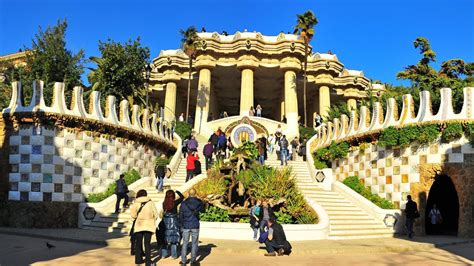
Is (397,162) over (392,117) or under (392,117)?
under

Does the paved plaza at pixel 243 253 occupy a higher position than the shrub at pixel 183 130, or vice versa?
the shrub at pixel 183 130

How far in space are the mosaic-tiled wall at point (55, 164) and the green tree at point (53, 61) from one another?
848cm

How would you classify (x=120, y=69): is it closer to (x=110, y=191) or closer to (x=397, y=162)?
(x=110, y=191)

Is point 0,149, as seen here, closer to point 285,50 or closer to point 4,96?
point 4,96

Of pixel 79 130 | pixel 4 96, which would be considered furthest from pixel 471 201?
pixel 4 96

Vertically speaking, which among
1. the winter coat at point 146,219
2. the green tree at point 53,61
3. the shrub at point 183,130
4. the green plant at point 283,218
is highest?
the green tree at point 53,61

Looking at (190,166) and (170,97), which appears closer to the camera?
(190,166)

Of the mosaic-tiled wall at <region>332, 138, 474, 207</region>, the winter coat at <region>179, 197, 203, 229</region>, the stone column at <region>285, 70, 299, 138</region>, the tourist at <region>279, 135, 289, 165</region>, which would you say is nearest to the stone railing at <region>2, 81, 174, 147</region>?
the tourist at <region>279, 135, 289, 165</region>

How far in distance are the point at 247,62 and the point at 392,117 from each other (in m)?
20.7

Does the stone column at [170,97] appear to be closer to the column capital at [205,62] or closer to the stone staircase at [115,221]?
the column capital at [205,62]

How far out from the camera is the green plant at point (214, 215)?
48.2 ft

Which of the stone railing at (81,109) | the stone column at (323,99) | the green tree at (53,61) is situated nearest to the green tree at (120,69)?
the green tree at (53,61)

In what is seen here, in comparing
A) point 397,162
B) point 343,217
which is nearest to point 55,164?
point 343,217

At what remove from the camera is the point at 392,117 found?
757 inches
